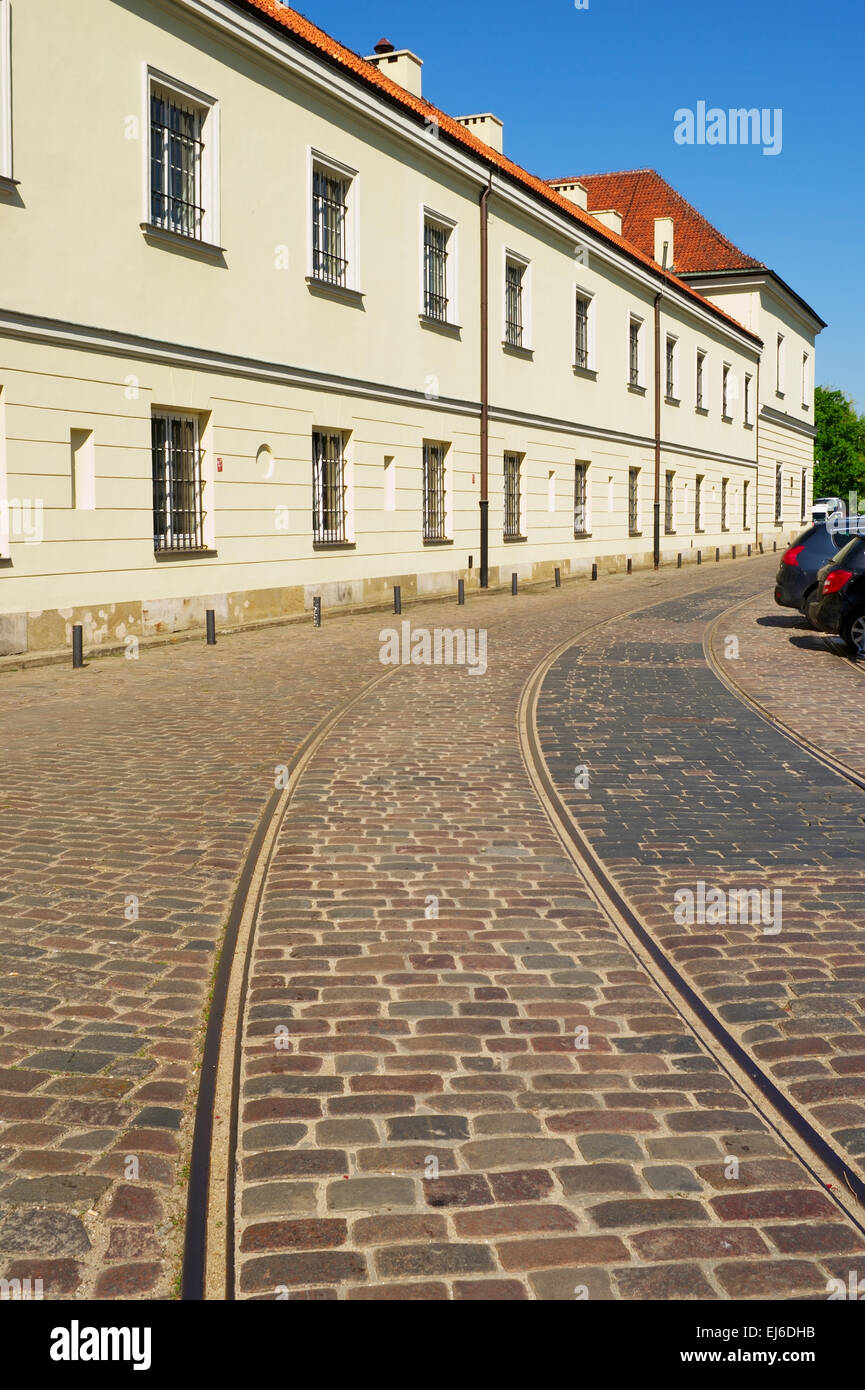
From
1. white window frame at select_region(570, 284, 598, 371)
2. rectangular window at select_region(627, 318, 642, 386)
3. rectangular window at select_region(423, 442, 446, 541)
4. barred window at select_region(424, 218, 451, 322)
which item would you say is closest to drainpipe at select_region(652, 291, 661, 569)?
rectangular window at select_region(627, 318, 642, 386)

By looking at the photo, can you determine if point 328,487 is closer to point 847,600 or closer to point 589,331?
point 847,600

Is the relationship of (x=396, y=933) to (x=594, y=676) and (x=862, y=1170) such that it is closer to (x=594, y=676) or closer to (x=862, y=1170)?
(x=862, y=1170)

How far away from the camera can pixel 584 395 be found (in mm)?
34031

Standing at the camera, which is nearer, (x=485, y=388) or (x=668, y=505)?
(x=485, y=388)

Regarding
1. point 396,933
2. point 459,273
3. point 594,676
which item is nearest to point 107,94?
point 594,676

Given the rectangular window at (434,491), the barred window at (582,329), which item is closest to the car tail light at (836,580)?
the rectangular window at (434,491)

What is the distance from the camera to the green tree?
100375 mm

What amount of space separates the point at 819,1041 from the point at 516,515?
26.7 metres

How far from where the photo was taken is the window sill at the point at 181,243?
17.0 metres

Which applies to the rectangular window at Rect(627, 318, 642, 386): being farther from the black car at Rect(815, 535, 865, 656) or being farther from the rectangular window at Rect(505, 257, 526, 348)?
the black car at Rect(815, 535, 865, 656)

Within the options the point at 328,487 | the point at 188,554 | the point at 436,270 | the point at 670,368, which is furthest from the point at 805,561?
the point at 670,368

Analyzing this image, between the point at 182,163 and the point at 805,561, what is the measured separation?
35.2ft

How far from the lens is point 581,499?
3475 centimetres

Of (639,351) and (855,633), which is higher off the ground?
(639,351)
